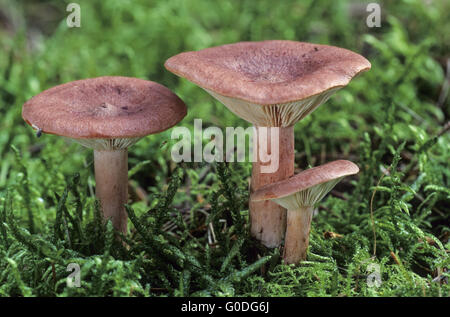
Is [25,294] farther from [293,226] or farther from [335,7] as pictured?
[335,7]

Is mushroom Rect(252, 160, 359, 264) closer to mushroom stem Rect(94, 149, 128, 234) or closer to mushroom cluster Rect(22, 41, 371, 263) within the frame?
mushroom cluster Rect(22, 41, 371, 263)

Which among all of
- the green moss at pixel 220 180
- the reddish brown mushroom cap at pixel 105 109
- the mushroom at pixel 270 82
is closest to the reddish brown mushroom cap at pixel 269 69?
the mushroom at pixel 270 82

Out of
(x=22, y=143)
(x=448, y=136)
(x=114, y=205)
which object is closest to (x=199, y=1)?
(x=22, y=143)

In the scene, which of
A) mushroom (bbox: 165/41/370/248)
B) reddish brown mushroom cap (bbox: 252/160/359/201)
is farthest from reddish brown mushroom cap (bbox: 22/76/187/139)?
reddish brown mushroom cap (bbox: 252/160/359/201)

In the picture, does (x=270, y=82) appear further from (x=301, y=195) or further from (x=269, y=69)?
(x=301, y=195)

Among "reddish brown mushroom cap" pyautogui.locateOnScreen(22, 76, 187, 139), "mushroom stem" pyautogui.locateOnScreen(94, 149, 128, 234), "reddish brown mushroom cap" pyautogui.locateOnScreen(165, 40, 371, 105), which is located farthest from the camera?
"mushroom stem" pyautogui.locateOnScreen(94, 149, 128, 234)
